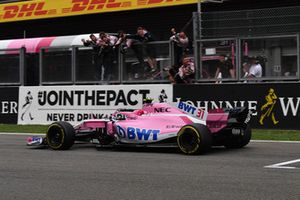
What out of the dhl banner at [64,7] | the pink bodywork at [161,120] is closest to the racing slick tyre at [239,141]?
the pink bodywork at [161,120]

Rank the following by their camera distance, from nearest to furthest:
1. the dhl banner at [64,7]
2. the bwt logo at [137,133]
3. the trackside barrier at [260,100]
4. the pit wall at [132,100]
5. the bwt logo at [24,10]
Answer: the bwt logo at [137,133] → the trackside barrier at [260,100] → the pit wall at [132,100] → the dhl banner at [64,7] → the bwt logo at [24,10]

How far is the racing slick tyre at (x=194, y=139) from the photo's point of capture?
34.7 feet

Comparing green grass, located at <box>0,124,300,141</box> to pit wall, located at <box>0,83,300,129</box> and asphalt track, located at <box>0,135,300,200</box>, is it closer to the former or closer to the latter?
pit wall, located at <box>0,83,300,129</box>

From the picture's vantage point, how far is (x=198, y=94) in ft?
55.1

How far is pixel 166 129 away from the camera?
11227 mm

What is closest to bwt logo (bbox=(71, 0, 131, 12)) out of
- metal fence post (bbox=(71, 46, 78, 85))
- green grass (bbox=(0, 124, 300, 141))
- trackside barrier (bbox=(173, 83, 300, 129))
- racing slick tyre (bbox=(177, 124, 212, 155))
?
metal fence post (bbox=(71, 46, 78, 85))

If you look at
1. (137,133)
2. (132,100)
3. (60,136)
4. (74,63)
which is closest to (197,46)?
A: (132,100)

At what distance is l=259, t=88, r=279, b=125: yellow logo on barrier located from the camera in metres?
15.6

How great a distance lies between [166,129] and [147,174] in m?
2.63

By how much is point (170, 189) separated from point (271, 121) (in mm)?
8805

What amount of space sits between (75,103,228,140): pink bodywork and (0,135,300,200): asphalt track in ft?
1.68

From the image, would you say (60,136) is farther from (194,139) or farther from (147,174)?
(147,174)

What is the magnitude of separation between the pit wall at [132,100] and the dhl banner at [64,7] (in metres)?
7.72

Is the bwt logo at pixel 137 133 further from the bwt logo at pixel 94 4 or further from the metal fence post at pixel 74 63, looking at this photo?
the bwt logo at pixel 94 4
